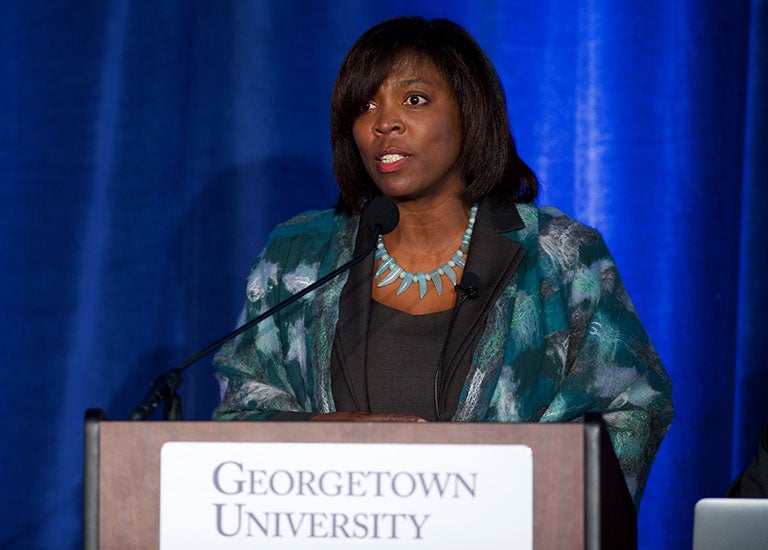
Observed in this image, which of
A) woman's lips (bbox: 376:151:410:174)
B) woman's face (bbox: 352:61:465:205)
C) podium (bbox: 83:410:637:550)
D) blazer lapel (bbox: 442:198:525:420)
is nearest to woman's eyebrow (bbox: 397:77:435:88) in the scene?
woman's face (bbox: 352:61:465:205)

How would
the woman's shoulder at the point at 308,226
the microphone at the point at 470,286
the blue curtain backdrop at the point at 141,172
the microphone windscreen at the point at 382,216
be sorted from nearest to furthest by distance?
1. the microphone windscreen at the point at 382,216
2. the microphone at the point at 470,286
3. the woman's shoulder at the point at 308,226
4. the blue curtain backdrop at the point at 141,172

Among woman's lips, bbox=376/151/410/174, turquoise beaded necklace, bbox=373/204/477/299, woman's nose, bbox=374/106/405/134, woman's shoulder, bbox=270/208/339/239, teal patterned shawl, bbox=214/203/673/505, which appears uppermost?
woman's nose, bbox=374/106/405/134

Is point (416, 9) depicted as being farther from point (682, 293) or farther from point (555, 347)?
point (555, 347)

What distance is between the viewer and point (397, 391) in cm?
197

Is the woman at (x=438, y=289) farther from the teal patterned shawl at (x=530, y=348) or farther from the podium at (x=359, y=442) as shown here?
the podium at (x=359, y=442)

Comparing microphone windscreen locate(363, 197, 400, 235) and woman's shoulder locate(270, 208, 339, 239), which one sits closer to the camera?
microphone windscreen locate(363, 197, 400, 235)

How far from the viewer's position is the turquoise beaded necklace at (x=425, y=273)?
207 centimetres

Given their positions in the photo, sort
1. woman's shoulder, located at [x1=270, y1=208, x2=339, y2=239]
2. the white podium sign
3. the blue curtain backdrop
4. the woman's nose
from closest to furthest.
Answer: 1. the white podium sign
2. the woman's nose
3. woman's shoulder, located at [x1=270, y1=208, x2=339, y2=239]
4. the blue curtain backdrop

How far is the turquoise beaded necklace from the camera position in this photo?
6.81 ft

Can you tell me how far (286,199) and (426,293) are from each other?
3.09 ft

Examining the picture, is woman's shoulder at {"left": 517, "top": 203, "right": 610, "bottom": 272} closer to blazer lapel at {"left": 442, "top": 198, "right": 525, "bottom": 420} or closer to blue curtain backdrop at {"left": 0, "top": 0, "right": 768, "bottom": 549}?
blazer lapel at {"left": 442, "top": 198, "right": 525, "bottom": 420}

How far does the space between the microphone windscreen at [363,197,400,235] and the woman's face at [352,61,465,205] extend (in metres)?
0.23

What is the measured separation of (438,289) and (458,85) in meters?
0.37

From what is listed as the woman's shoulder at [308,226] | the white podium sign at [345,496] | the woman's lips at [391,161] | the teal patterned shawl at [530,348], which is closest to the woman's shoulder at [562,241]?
the teal patterned shawl at [530,348]
